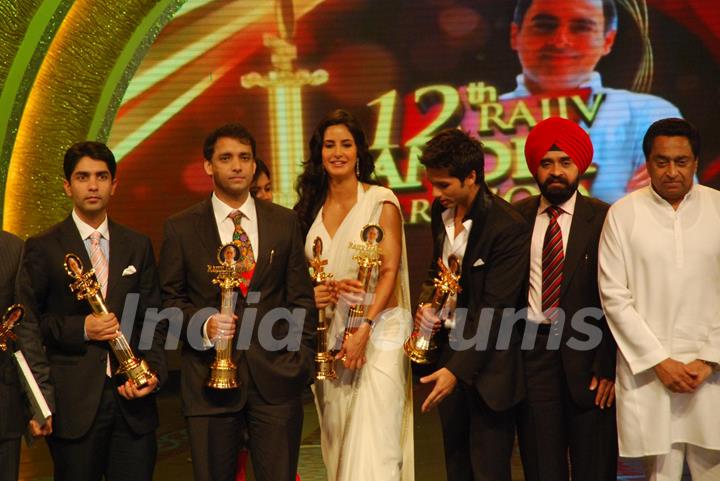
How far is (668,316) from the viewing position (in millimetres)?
4137

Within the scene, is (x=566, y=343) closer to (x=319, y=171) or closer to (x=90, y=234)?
(x=319, y=171)

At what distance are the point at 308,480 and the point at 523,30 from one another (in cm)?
420

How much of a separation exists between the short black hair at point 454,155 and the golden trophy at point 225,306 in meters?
0.90

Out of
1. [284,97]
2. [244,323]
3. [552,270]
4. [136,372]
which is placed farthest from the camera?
[284,97]

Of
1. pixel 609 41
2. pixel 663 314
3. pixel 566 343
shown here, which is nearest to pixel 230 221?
pixel 566 343

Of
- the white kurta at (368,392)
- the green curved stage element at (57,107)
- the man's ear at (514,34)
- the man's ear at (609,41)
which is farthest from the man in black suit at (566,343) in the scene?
the man's ear at (609,41)

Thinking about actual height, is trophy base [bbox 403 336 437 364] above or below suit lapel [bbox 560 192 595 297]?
below

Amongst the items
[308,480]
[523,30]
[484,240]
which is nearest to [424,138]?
[523,30]

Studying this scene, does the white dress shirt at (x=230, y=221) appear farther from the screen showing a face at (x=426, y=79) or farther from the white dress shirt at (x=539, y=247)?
the screen showing a face at (x=426, y=79)

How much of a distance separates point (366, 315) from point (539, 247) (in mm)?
821

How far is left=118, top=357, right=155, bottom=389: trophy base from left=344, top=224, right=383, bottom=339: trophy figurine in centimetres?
96

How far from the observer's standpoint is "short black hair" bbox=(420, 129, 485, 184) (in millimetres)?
A: 4332

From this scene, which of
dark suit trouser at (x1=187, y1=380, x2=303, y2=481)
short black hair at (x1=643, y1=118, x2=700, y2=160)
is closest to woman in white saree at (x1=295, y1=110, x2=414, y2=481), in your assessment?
dark suit trouser at (x1=187, y1=380, x2=303, y2=481)

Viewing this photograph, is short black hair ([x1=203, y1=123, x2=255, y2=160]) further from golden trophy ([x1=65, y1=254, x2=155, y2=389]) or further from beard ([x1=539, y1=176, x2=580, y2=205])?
beard ([x1=539, y1=176, x2=580, y2=205])
